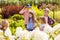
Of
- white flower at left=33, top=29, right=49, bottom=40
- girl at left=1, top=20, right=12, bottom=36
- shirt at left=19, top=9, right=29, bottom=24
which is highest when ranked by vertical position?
shirt at left=19, top=9, right=29, bottom=24

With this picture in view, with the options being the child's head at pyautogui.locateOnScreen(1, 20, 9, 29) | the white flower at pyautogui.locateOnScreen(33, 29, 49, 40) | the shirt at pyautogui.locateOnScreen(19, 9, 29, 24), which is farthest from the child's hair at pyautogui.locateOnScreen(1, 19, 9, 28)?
the white flower at pyautogui.locateOnScreen(33, 29, 49, 40)

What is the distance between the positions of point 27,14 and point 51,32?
11.1 inches

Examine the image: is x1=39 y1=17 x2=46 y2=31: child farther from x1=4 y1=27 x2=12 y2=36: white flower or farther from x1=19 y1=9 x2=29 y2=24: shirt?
x1=4 y1=27 x2=12 y2=36: white flower

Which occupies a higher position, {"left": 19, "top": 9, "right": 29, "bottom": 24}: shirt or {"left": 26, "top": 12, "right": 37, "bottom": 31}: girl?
{"left": 19, "top": 9, "right": 29, "bottom": 24}: shirt

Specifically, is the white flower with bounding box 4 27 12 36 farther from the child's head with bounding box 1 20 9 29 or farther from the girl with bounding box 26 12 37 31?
the girl with bounding box 26 12 37 31

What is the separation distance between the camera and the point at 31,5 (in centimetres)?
189

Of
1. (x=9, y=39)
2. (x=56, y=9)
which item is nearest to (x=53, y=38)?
(x=56, y=9)

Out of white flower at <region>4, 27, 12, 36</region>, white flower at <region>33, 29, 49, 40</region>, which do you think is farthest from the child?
white flower at <region>4, 27, 12, 36</region>

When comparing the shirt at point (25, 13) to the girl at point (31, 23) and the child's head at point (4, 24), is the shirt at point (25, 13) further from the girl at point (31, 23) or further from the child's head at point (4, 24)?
the child's head at point (4, 24)

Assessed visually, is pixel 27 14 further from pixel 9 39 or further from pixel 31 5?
pixel 9 39

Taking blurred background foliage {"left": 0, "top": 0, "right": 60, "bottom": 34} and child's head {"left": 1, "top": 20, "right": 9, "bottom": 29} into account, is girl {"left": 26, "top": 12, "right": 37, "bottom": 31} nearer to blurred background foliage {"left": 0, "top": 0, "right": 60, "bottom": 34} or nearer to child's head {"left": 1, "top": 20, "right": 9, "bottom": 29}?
blurred background foliage {"left": 0, "top": 0, "right": 60, "bottom": 34}

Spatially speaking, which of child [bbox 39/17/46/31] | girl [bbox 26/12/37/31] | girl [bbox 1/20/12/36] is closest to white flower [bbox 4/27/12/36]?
girl [bbox 1/20/12/36]

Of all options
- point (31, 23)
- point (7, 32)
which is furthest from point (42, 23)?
point (7, 32)

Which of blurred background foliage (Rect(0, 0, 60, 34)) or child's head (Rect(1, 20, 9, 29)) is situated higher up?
blurred background foliage (Rect(0, 0, 60, 34))
